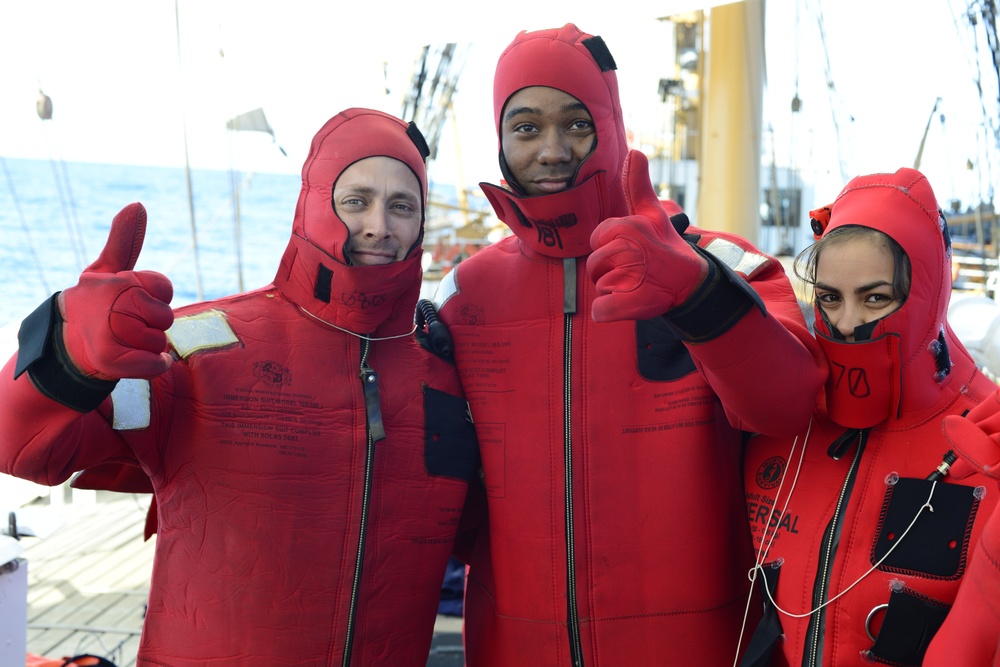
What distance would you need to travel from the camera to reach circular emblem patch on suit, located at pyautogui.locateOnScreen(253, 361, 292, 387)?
2100mm

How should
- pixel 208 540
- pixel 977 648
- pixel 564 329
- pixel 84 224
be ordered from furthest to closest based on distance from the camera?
pixel 84 224
pixel 564 329
pixel 208 540
pixel 977 648

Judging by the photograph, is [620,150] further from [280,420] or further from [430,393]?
[280,420]

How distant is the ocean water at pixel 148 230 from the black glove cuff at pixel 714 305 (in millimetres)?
4372

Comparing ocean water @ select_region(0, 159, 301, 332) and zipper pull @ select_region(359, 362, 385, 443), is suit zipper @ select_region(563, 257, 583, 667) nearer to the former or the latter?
zipper pull @ select_region(359, 362, 385, 443)

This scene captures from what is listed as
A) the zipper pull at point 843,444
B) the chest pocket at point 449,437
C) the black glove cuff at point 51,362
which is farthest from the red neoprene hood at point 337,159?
the zipper pull at point 843,444

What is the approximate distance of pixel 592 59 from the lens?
2.31 m

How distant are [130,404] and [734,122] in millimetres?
5044

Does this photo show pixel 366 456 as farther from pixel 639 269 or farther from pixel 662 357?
pixel 639 269

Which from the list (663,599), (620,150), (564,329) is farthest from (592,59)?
(663,599)

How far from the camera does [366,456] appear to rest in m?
2.10

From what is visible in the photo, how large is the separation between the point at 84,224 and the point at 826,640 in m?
42.9

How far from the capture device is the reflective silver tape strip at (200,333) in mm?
2055

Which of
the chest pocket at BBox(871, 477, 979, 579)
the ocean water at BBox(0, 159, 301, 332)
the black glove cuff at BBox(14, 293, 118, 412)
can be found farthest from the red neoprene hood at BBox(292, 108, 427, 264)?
the ocean water at BBox(0, 159, 301, 332)

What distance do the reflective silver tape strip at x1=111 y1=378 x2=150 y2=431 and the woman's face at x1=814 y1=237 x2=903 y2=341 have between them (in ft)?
4.61
